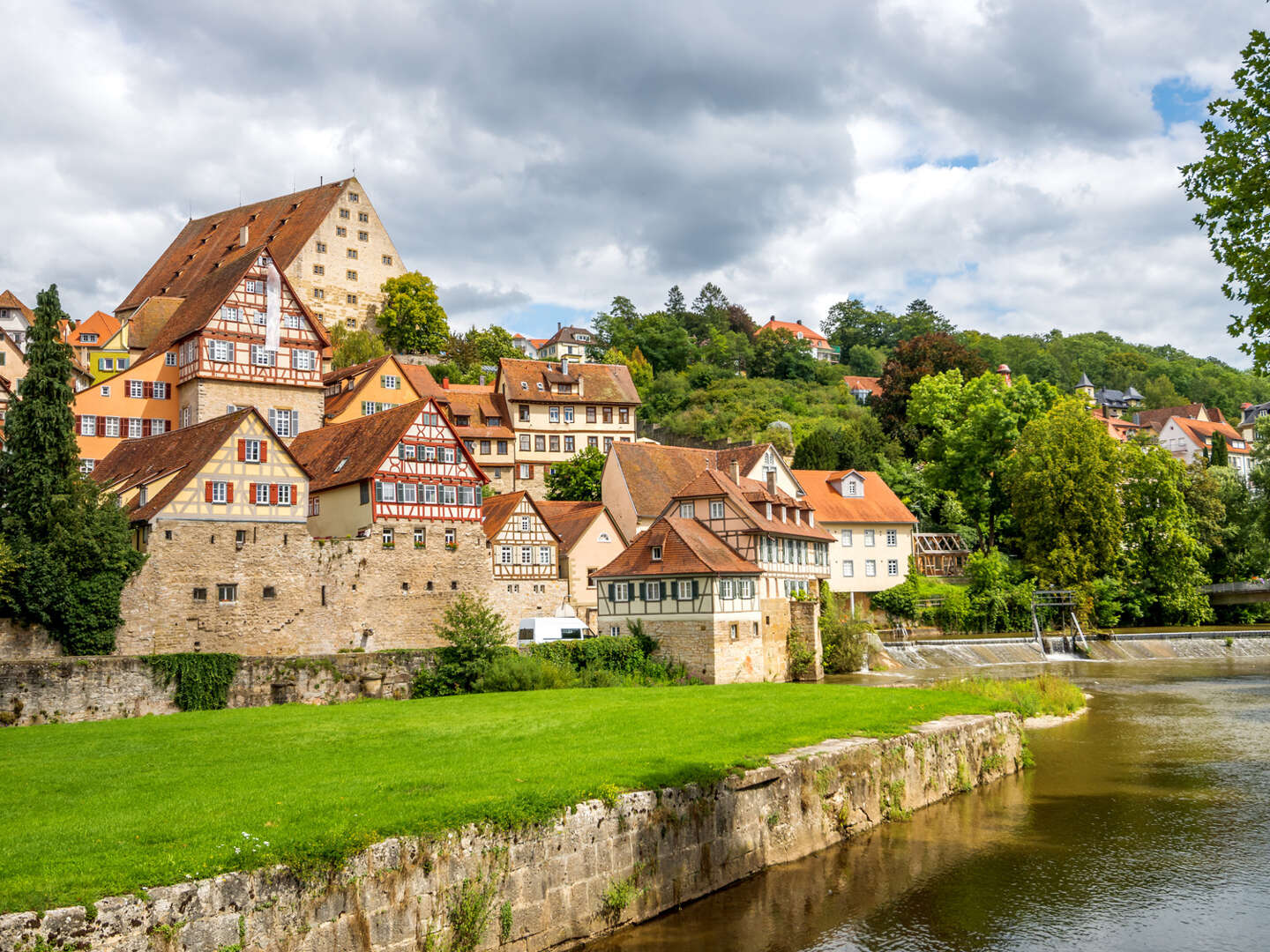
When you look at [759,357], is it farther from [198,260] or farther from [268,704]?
[268,704]

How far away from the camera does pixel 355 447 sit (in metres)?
44.2

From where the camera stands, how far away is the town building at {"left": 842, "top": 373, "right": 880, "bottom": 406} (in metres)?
114

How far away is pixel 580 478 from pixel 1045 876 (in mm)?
44394

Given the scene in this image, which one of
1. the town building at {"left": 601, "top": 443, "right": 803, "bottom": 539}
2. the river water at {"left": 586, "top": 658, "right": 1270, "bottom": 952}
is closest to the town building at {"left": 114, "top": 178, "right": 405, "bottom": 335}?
the town building at {"left": 601, "top": 443, "right": 803, "bottom": 539}

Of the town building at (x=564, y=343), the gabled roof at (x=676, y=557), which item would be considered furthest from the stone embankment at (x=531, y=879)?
the town building at (x=564, y=343)

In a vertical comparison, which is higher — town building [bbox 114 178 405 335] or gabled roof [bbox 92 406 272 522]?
town building [bbox 114 178 405 335]

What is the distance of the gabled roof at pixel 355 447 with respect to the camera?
42156 millimetres

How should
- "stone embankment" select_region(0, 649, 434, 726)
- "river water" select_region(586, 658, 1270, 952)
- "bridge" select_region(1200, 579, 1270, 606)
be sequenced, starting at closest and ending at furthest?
"river water" select_region(586, 658, 1270, 952), "stone embankment" select_region(0, 649, 434, 726), "bridge" select_region(1200, 579, 1270, 606)

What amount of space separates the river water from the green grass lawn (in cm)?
193

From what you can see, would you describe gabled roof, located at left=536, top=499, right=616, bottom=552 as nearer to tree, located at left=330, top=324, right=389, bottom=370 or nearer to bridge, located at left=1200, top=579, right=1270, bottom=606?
tree, located at left=330, top=324, right=389, bottom=370

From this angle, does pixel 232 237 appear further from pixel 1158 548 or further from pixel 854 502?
pixel 1158 548

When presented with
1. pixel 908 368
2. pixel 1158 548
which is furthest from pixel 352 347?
pixel 1158 548

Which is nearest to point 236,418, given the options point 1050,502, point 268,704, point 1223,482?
point 268,704

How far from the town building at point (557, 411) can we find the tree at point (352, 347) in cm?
1112
